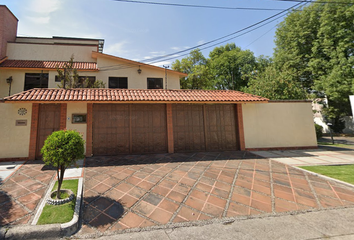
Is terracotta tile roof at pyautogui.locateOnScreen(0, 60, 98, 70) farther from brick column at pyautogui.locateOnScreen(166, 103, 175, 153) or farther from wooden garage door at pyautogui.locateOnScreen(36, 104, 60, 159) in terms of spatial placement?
brick column at pyautogui.locateOnScreen(166, 103, 175, 153)

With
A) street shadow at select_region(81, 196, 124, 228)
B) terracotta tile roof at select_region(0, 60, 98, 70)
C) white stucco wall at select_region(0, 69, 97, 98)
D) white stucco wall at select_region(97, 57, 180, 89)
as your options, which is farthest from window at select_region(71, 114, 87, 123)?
white stucco wall at select_region(0, 69, 97, 98)

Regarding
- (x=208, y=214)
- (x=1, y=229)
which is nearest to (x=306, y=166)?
(x=208, y=214)

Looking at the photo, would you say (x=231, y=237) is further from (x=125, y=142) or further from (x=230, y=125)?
(x=230, y=125)

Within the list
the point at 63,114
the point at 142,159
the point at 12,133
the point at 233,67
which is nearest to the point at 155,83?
the point at 63,114

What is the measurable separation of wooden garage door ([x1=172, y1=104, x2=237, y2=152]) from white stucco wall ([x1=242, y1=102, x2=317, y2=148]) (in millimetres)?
1024

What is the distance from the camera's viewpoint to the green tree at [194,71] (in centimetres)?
2133

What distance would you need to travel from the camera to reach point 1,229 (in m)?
2.58

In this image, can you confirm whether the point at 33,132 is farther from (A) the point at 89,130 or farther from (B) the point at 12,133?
(A) the point at 89,130

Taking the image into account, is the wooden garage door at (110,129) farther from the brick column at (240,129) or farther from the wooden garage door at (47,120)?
the brick column at (240,129)

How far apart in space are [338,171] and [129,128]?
911 cm

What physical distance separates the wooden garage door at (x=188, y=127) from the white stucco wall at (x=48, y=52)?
11476 mm

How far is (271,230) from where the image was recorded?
111 inches

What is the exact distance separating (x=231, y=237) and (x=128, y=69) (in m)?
13.9

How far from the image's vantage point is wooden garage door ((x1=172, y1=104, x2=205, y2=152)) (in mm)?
8656
